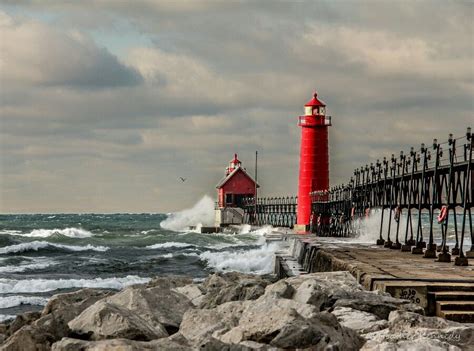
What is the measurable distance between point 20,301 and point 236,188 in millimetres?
53082

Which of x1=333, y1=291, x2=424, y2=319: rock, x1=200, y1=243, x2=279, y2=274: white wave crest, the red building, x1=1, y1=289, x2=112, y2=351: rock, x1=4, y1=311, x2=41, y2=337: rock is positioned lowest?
x1=200, y1=243, x2=279, y2=274: white wave crest

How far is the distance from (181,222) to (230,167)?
1137 centimetres

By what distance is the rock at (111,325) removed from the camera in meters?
8.59

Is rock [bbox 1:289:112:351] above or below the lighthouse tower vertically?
below

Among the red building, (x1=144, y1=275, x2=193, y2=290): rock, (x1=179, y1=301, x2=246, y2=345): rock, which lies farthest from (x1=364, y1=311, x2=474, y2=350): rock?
the red building

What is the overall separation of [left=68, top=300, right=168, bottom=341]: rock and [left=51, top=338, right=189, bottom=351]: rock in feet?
2.60

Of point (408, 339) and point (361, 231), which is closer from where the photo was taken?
point (408, 339)

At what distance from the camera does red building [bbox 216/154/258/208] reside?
2938 inches

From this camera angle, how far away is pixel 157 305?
10.3m

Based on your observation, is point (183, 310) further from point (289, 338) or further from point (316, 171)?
point (316, 171)

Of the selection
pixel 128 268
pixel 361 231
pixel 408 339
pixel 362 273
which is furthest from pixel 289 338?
pixel 361 231

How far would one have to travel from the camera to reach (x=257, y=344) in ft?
25.4

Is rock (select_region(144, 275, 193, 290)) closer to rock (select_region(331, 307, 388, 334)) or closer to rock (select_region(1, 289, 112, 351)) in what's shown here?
rock (select_region(1, 289, 112, 351))

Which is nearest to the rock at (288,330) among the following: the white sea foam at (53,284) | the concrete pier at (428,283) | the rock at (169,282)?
the concrete pier at (428,283)
